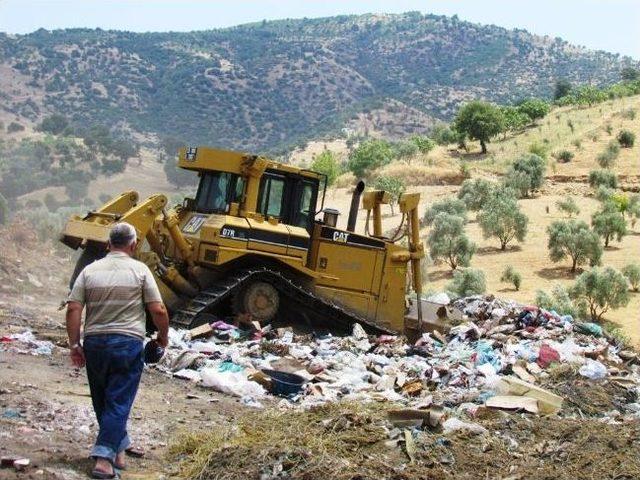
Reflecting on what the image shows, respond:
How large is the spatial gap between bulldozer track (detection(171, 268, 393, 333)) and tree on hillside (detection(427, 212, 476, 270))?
14750mm

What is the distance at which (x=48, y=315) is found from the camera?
549 inches

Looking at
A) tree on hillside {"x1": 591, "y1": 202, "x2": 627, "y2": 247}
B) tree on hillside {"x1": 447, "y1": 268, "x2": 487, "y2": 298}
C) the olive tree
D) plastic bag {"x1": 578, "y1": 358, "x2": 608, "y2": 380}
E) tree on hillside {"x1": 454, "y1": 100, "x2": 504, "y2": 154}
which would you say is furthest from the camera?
tree on hillside {"x1": 454, "y1": 100, "x2": 504, "y2": 154}

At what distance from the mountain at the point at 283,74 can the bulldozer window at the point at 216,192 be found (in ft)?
199

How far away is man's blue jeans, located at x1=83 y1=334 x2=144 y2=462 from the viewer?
570cm

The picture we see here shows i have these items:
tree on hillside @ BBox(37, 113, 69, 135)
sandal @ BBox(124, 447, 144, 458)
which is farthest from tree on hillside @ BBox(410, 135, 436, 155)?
sandal @ BBox(124, 447, 144, 458)

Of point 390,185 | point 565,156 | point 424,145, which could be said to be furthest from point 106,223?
point 424,145

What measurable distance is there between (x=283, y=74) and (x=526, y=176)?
63458 mm

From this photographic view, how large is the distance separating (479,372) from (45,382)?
182 inches

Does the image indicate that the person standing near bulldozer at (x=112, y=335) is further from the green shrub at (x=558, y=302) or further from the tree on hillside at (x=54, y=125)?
the tree on hillside at (x=54, y=125)

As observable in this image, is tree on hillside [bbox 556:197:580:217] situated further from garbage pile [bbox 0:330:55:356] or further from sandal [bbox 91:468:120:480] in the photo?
sandal [bbox 91:468:120:480]

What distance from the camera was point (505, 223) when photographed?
1193 inches

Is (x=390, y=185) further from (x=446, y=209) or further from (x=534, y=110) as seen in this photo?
(x=534, y=110)

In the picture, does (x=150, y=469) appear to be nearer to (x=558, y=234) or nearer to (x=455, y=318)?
(x=455, y=318)

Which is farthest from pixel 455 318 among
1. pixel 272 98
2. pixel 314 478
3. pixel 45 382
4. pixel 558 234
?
pixel 272 98
